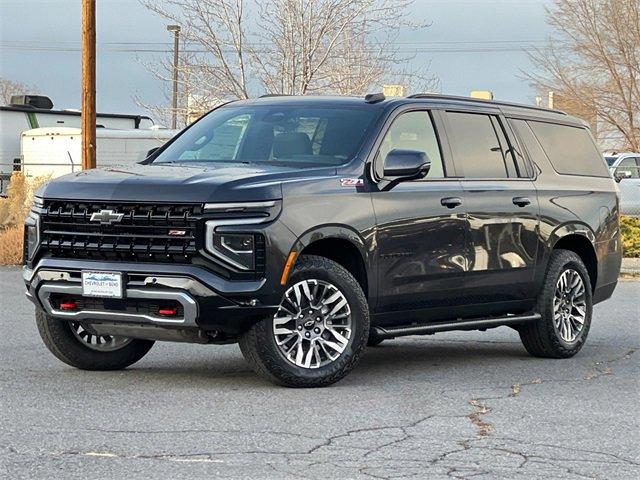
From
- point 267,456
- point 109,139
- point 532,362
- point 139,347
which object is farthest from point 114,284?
point 109,139

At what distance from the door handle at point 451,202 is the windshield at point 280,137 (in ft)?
2.58

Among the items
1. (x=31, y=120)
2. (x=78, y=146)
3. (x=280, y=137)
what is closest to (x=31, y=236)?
(x=280, y=137)

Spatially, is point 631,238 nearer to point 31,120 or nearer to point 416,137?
point 416,137

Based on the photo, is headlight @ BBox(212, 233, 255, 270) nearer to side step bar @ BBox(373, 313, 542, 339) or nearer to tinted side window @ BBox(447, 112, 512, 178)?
side step bar @ BBox(373, 313, 542, 339)

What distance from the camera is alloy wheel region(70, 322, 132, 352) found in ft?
→ 31.5

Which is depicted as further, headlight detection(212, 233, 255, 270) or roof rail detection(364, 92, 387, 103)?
roof rail detection(364, 92, 387, 103)

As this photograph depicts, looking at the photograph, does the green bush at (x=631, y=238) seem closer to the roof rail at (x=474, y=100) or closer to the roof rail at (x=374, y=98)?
the roof rail at (x=474, y=100)

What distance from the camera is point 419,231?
9641 millimetres

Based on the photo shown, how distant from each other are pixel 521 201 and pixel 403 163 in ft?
5.46

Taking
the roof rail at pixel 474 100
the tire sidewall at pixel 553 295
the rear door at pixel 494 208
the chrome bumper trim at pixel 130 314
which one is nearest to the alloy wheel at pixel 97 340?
the chrome bumper trim at pixel 130 314

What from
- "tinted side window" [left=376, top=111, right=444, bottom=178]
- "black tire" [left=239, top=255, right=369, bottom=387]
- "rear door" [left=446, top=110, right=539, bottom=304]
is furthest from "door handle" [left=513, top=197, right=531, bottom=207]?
"black tire" [left=239, top=255, right=369, bottom=387]

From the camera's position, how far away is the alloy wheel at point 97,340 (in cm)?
960

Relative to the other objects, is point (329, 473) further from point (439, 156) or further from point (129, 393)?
point (439, 156)

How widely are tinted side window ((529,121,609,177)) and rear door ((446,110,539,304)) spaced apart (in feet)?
1.76
